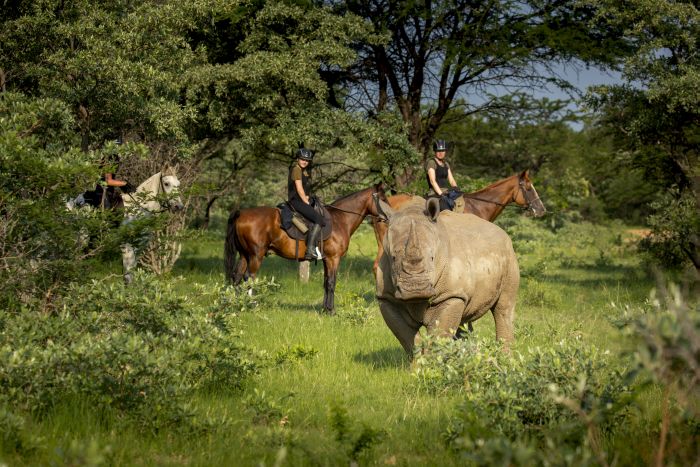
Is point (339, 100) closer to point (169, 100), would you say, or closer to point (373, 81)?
point (373, 81)

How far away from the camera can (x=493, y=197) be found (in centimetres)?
1558

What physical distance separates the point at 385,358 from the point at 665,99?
34.9 feet

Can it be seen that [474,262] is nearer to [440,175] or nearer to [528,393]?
[528,393]

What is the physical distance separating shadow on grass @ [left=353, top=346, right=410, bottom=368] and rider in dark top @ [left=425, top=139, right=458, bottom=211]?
4.98 meters

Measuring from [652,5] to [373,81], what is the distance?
327 inches

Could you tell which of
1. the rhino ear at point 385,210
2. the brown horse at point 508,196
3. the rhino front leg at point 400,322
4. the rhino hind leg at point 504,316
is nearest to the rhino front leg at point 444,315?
the rhino front leg at point 400,322

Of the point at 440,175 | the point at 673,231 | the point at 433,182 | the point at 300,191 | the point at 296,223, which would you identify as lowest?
the point at 296,223

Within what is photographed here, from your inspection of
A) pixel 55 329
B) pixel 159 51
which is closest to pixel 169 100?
pixel 159 51

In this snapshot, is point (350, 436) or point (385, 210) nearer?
point (350, 436)

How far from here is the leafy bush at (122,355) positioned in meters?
5.68

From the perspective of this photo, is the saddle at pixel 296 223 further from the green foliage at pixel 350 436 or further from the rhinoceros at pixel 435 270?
the green foliage at pixel 350 436

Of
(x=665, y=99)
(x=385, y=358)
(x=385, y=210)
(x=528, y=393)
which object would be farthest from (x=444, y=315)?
Result: (x=665, y=99)

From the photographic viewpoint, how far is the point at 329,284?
14.1 meters

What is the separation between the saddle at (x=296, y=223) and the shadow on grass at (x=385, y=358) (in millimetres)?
5222
